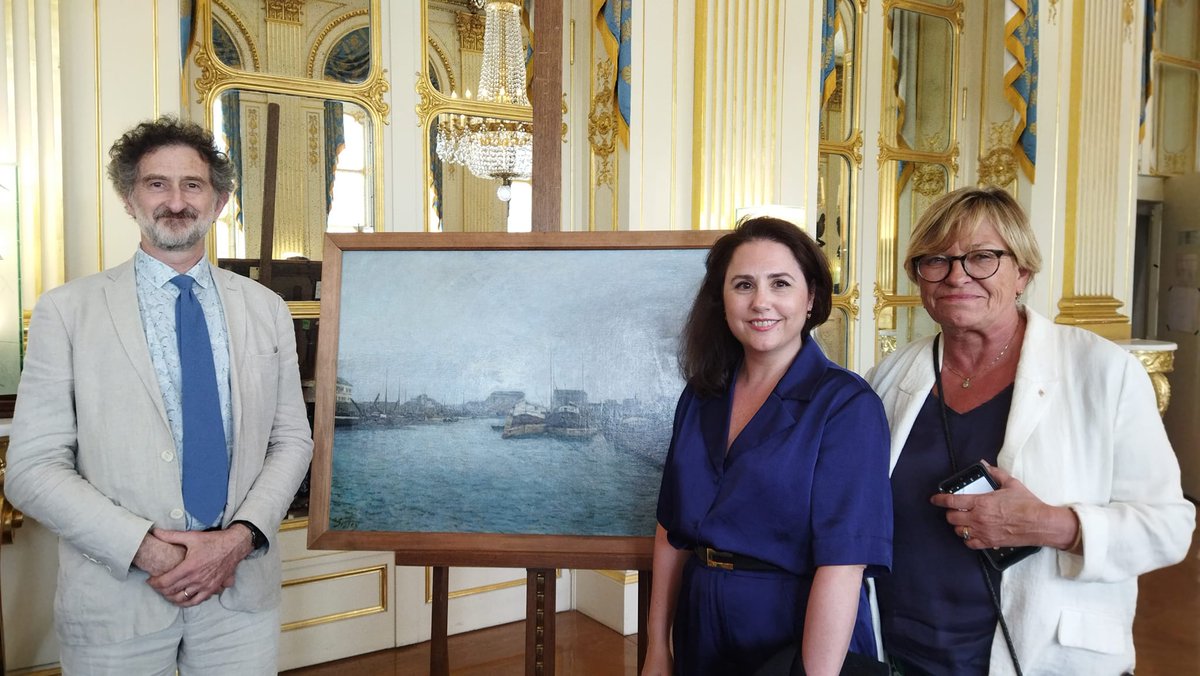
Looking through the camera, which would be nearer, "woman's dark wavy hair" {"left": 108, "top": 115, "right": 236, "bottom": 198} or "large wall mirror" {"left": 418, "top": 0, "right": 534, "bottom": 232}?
"woman's dark wavy hair" {"left": 108, "top": 115, "right": 236, "bottom": 198}

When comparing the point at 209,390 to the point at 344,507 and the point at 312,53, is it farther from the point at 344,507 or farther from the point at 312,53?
the point at 312,53

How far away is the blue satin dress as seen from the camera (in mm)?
1469

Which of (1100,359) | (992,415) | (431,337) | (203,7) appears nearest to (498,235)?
(431,337)

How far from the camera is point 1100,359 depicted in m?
1.63

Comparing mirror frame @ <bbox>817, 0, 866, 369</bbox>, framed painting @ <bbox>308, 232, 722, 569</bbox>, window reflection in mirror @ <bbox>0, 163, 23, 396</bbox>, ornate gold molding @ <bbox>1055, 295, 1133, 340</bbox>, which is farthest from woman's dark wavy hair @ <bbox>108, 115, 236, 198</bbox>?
ornate gold molding @ <bbox>1055, 295, 1133, 340</bbox>

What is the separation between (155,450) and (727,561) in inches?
49.4

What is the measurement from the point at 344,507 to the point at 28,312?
1404 mm

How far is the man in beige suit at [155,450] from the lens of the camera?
1.88 metres

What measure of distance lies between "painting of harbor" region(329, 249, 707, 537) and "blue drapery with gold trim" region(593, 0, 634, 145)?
167 cm

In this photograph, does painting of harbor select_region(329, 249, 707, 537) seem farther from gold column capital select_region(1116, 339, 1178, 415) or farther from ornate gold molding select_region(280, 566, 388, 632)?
gold column capital select_region(1116, 339, 1178, 415)

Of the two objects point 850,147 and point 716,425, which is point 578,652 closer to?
point 716,425

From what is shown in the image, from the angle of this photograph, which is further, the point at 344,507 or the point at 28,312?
the point at 28,312

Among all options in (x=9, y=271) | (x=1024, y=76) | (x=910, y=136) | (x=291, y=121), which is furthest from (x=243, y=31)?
(x=1024, y=76)

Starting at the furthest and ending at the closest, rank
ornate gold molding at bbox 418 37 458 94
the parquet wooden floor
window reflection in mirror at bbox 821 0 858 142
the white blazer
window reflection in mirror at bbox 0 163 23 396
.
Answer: window reflection in mirror at bbox 821 0 858 142 → ornate gold molding at bbox 418 37 458 94 → the parquet wooden floor → window reflection in mirror at bbox 0 163 23 396 → the white blazer
